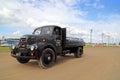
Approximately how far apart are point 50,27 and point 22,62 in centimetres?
285

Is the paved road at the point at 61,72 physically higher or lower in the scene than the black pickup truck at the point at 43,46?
lower

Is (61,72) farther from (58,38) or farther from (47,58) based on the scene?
(58,38)

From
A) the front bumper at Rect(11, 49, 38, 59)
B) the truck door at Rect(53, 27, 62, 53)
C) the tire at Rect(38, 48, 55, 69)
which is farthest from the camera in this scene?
the truck door at Rect(53, 27, 62, 53)

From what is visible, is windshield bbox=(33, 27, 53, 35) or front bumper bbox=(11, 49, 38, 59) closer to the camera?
front bumper bbox=(11, 49, 38, 59)

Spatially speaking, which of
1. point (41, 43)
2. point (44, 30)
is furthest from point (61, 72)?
point (44, 30)

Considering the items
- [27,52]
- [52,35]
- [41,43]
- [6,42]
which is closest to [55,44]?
[52,35]

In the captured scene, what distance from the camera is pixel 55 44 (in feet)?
34.3

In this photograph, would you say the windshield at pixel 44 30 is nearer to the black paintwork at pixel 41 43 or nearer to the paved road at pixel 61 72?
the black paintwork at pixel 41 43

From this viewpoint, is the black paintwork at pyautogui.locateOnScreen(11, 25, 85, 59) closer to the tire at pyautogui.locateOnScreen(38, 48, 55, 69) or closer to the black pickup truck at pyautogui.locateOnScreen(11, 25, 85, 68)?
the black pickup truck at pyautogui.locateOnScreen(11, 25, 85, 68)

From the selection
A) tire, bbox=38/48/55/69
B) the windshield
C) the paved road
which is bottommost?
the paved road

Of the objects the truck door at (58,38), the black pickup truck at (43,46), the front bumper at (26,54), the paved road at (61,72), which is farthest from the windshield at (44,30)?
the front bumper at (26,54)

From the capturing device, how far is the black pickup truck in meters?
8.91

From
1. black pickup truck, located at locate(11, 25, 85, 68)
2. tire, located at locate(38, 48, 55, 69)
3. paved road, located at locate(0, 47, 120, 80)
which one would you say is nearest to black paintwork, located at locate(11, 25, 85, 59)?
black pickup truck, located at locate(11, 25, 85, 68)

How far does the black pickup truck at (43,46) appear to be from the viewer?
29.2ft
